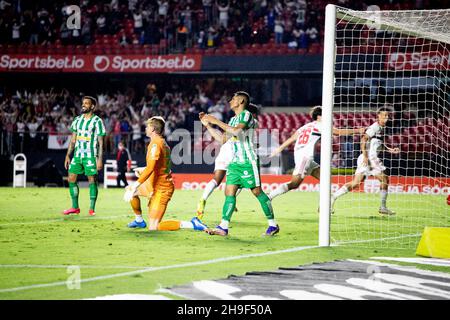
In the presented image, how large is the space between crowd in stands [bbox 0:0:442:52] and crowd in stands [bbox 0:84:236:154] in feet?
7.90

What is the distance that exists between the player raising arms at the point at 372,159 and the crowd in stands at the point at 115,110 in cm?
1412

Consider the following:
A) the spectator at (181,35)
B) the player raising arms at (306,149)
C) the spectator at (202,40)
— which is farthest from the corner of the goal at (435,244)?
the spectator at (181,35)

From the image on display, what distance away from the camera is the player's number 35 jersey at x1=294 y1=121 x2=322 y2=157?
14.5 meters

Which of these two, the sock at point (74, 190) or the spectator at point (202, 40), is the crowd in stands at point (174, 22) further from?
the sock at point (74, 190)

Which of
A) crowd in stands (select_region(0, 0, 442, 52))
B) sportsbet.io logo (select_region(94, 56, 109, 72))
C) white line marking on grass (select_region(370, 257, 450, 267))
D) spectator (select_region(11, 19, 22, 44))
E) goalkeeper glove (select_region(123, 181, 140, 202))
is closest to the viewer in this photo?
white line marking on grass (select_region(370, 257, 450, 267))

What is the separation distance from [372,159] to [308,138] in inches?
87.3

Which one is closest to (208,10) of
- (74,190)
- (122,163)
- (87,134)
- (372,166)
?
(122,163)

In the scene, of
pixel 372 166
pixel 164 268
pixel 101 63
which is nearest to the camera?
pixel 164 268

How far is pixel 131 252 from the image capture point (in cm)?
933

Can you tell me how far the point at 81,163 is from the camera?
47.8 ft

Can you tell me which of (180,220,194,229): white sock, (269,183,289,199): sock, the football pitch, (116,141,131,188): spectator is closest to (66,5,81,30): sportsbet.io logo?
(116,141,131,188): spectator

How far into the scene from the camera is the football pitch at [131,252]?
7.05 metres

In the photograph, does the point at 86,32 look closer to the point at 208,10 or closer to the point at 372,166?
the point at 208,10

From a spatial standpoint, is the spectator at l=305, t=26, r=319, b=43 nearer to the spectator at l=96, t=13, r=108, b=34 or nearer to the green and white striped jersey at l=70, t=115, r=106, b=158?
the spectator at l=96, t=13, r=108, b=34
